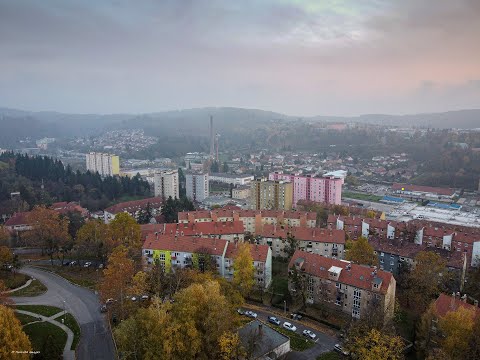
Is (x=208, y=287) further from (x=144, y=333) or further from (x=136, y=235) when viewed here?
(x=136, y=235)

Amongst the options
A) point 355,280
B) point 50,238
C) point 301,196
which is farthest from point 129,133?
point 355,280

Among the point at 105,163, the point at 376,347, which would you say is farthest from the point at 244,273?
the point at 105,163

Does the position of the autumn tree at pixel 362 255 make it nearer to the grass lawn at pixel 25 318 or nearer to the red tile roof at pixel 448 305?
the red tile roof at pixel 448 305

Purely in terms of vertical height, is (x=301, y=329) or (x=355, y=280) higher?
(x=355, y=280)

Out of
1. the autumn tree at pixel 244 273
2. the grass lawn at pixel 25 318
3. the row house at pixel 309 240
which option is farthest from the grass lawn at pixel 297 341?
the grass lawn at pixel 25 318

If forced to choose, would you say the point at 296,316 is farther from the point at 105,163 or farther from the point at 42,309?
the point at 105,163

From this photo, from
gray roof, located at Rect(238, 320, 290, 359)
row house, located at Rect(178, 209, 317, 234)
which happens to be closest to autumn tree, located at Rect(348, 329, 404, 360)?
gray roof, located at Rect(238, 320, 290, 359)

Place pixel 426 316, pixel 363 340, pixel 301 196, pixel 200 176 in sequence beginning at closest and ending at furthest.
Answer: pixel 363 340
pixel 426 316
pixel 301 196
pixel 200 176
